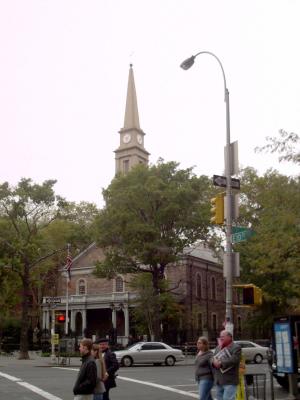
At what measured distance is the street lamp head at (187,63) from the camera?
57.1 ft

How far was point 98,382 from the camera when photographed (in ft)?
→ 28.6

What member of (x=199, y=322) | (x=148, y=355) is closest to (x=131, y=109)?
(x=199, y=322)

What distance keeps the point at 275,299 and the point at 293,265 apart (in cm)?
2132

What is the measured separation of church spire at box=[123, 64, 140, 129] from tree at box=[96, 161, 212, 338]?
58.0 m

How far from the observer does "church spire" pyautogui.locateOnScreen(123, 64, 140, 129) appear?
97.7m

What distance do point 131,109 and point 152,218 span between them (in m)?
61.7

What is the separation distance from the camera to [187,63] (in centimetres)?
1745

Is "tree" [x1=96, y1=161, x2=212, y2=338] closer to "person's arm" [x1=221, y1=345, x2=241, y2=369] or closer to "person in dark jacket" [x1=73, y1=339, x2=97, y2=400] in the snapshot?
"person's arm" [x1=221, y1=345, x2=241, y2=369]

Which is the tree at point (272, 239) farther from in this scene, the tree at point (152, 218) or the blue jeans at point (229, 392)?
the blue jeans at point (229, 392)

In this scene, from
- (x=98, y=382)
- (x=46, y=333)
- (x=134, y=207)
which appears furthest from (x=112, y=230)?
(x=98, y=382)

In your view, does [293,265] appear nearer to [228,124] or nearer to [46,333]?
[228,124]

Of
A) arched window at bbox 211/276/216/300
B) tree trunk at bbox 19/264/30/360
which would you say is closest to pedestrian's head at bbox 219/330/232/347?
tree trunk at bbox 19/264/30/360

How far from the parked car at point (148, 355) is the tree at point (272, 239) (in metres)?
6.70

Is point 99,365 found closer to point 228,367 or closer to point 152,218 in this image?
point 228,367
